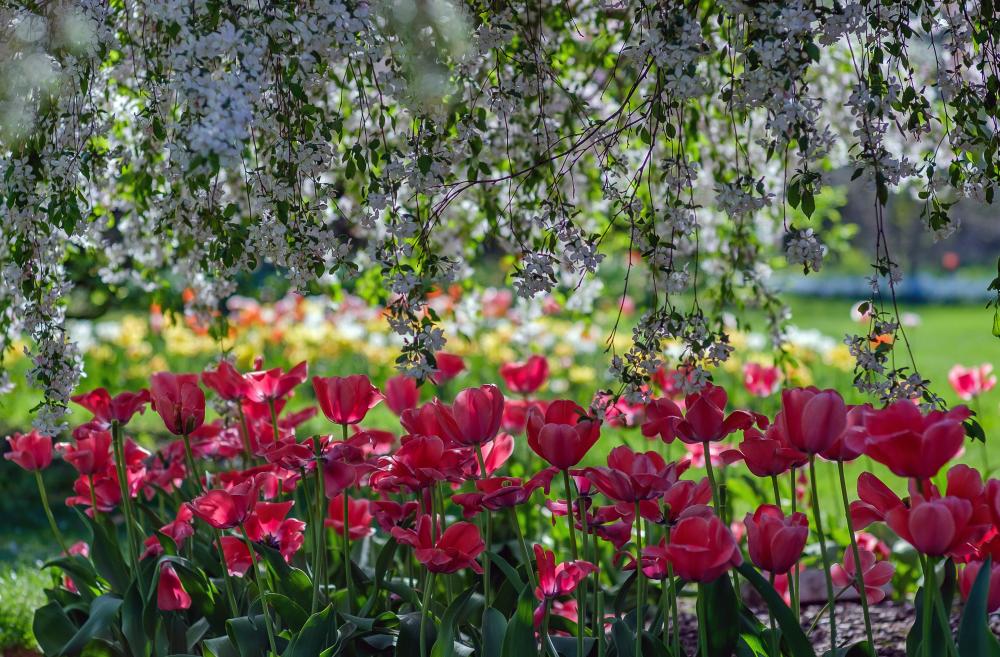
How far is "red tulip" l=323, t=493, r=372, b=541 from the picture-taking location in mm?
2311

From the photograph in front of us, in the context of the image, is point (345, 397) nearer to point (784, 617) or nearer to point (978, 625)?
point (784, 617)

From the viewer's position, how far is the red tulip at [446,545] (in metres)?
1.66

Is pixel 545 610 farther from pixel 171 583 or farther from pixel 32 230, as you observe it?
pixel 32 230

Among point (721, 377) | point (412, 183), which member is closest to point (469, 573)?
point (412, 183)

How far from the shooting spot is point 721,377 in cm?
606

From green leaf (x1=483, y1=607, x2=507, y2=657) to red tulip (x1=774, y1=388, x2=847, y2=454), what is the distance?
590 millimetres

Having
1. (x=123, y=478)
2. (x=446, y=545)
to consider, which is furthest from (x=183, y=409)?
(x=446, y=545)

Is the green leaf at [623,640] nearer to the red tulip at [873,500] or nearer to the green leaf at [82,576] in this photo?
the red tulip at [873,500]

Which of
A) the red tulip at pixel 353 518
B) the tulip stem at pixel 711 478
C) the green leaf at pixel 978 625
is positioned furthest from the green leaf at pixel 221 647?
the green leaf at pixel 978 625

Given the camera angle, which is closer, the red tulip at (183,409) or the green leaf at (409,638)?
the green leaf at (409,638)

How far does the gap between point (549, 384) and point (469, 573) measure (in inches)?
145

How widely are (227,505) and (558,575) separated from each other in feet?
1.88

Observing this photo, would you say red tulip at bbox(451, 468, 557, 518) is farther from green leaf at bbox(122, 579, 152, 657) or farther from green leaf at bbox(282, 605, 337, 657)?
green leaf at bbox(122, 579, 152, 657)

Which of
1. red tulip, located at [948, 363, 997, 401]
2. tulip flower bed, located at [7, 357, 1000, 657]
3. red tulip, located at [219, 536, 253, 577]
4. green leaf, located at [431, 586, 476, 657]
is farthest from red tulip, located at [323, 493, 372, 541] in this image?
red tulip, located at [948, 363, 997, 401]
